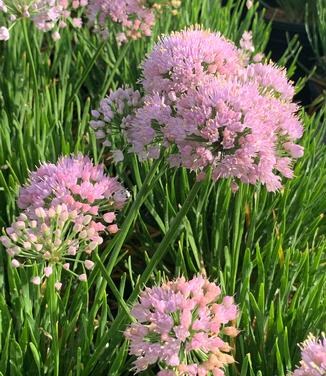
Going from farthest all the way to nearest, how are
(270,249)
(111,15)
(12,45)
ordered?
Answer: 1. (12,45)
2. (111,15)
3. (270,249)

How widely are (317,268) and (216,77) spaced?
505mm

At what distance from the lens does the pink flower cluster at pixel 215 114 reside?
954 mm

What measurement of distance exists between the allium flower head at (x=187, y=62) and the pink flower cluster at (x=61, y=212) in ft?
0.61

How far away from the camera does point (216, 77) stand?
3.60ft

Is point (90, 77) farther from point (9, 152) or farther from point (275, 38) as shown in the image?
point (275, 38)

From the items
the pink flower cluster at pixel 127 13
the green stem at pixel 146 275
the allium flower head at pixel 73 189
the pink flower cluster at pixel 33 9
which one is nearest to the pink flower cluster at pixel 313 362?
the green stem at pixel 146 275

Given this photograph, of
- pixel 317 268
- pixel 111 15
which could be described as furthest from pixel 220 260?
pixel 111 15

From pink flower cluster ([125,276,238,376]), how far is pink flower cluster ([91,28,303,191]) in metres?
0.18

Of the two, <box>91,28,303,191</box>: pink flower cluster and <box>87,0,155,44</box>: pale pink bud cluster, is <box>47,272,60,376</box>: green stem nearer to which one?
<box>91,28,303,191</box>: pink flower cluster

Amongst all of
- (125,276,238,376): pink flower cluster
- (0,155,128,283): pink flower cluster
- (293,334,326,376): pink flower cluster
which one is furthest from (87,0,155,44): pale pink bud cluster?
(293,334,326,376): pink flower cluster

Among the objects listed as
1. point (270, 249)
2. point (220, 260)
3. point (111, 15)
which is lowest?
point (220, 260)

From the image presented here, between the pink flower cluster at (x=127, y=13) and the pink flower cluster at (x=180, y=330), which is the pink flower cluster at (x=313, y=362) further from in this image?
the pink flower cluster at (x=127, y=13)

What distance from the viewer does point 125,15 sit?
1.76 m

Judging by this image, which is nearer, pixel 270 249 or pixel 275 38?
pixel 270 249
